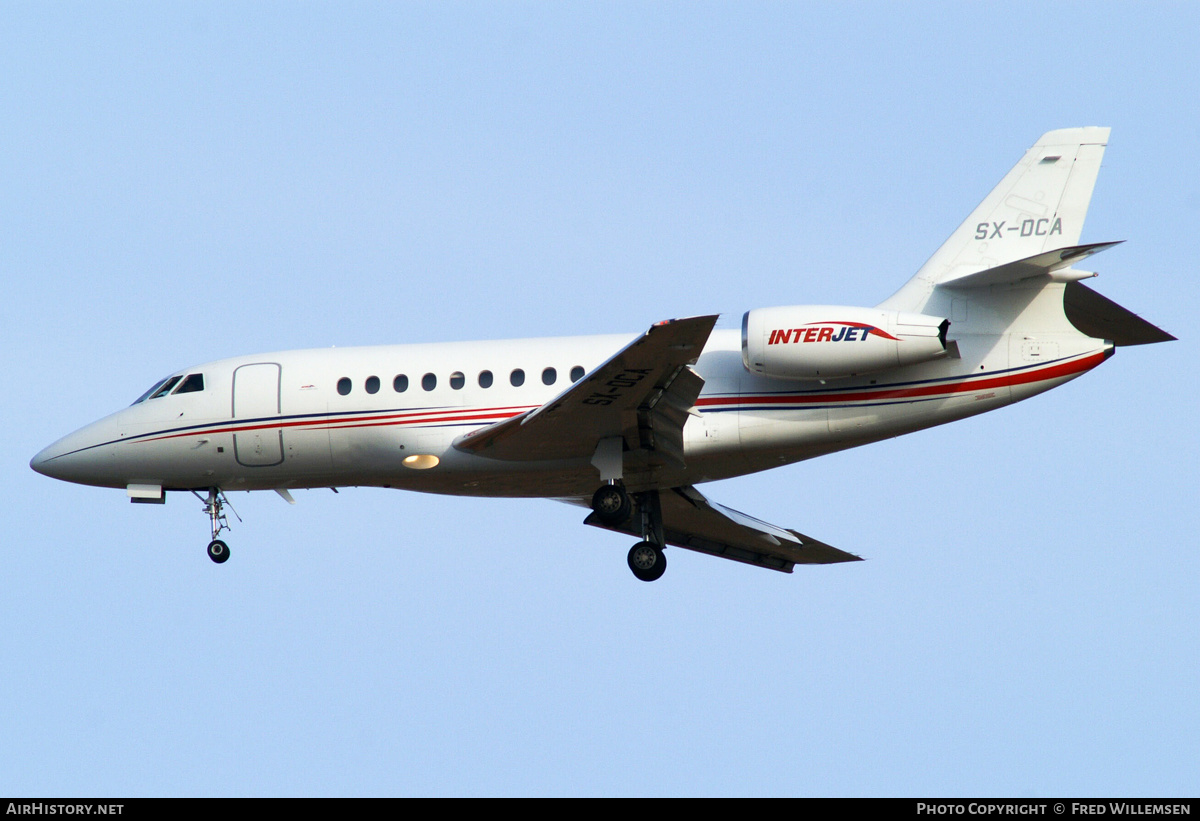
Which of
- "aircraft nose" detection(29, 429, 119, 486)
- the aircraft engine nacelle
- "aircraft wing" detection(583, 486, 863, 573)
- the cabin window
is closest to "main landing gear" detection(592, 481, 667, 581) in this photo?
"aircraft wing" detection(583, 486, 863, 573)

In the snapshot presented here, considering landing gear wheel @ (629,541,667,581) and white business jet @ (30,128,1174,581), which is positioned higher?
white business jet @ (30,128,1174,581)

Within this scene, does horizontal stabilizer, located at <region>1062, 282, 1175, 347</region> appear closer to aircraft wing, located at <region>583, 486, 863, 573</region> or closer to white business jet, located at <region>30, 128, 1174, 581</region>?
white business jet, located at <region>30, 128, 1174, 581</region>

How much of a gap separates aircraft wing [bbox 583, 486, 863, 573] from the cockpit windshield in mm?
6614

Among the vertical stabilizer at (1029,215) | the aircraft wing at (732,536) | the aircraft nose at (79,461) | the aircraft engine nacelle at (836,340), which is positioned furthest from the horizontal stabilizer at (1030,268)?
the aircraft nose at (79,461)

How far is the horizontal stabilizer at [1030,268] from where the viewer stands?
1902 cm

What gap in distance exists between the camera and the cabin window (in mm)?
23516

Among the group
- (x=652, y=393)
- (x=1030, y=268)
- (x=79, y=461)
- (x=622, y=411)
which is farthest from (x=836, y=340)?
(x=79, y=461)

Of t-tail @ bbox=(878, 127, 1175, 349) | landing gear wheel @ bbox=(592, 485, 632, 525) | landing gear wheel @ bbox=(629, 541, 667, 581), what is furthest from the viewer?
landing gear wheel @ bbox=(629, 541, 667, 581)

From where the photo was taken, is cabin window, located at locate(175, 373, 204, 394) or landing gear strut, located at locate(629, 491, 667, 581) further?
cabin window, located at locate(175, 373, 204, 394)

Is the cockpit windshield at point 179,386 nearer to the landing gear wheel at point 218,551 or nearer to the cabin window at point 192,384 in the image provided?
the cabin window at point 192,384

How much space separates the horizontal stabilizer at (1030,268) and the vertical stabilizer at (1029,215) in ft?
1.79
